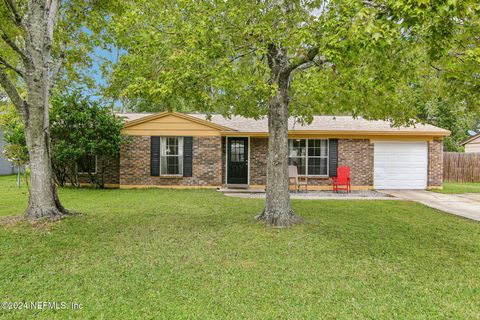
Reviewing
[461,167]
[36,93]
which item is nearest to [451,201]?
[461,167]

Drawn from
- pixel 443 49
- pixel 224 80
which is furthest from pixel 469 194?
pixel 224 80

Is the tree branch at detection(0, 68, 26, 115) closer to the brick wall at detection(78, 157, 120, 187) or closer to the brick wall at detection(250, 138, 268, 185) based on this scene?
the brick wall at detection(78, 157, 120, 187)

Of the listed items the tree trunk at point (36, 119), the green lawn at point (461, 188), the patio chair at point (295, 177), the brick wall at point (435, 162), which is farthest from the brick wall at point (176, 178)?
the green lawn at point (461, 188)

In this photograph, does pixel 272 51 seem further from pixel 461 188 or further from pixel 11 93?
pixel 461 188

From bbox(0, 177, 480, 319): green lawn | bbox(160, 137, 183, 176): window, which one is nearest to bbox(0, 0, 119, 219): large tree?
bbox(0, 177, 480, 319): green lawn

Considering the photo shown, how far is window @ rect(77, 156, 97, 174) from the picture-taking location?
492 inches

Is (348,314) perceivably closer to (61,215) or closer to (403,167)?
(61,215)

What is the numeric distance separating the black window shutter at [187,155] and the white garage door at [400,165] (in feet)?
26.4

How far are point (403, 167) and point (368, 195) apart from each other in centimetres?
307

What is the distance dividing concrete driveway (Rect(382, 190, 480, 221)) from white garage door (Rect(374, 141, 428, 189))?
2.37ft

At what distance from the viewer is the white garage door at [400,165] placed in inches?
512

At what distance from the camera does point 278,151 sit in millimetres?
6410

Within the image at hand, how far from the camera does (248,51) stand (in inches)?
238

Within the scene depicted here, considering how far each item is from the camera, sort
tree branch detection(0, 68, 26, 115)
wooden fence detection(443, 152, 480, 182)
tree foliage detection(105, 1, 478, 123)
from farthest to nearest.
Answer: wooden fence detection(443, 152, 480, 182) < tree branch detection(0, 68, 26, 115) < tree foliage detection(105, 1, 478, 123)
